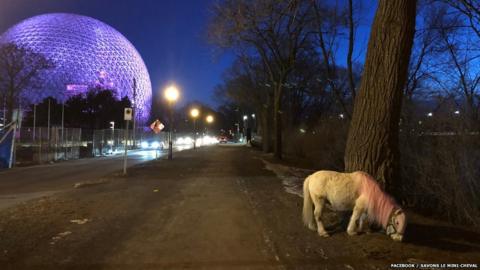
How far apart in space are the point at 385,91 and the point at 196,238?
4.54 meters

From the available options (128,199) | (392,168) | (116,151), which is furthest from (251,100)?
(392,168)

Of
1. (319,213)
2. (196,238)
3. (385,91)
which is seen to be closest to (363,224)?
(319,213)

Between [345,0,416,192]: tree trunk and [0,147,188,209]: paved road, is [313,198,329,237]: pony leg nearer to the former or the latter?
[345,0,416,192]: tree trunk

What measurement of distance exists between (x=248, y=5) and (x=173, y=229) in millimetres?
14594

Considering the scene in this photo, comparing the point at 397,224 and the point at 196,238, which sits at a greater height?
the point at 397,224

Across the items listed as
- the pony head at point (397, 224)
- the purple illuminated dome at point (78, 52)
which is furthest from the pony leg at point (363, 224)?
the purple illuminated dome at point (78, 52)

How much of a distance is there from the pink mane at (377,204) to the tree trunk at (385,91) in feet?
5.36

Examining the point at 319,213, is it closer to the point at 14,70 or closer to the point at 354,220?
the point at 354,220

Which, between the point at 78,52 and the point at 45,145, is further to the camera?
the point at 78,52

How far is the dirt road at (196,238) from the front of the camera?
696 centimetres

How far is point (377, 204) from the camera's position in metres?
7.87

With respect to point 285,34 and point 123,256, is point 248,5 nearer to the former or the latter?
point 285,34

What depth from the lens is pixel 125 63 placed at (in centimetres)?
9831

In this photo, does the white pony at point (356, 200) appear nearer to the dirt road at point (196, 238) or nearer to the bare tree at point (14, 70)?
the dirt road at point (196, 238)
